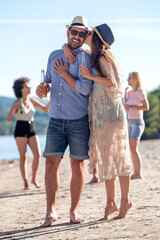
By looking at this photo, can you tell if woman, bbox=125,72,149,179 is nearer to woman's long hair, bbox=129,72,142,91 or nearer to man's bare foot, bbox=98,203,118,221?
woman's long hair, bbox=129,72,142,91

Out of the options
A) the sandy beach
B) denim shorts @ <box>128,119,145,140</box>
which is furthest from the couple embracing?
denim shorts @ <box>128,119,145,140</box>

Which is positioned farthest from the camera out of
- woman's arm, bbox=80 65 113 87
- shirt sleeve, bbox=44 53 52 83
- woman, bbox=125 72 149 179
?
woman, bbox=125 72 149 179

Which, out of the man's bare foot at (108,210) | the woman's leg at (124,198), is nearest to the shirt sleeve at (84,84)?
the woman's leg at (124,198)

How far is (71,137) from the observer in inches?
200

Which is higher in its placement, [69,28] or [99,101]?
[69,28]

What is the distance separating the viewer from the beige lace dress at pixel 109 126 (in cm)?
493

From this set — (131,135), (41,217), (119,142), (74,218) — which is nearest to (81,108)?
(119,142)

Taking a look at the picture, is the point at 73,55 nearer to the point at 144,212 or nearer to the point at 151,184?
the point at 144,212

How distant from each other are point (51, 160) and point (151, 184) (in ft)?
9.84

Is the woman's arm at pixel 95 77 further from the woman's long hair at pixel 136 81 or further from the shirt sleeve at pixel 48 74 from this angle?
the woman's long hair at pixel 136 81

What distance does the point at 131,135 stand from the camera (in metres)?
8.55

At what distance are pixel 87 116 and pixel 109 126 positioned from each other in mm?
341

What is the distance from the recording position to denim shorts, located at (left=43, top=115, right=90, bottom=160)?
505 cm

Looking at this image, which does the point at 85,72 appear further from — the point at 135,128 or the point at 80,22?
the point at 135,128
